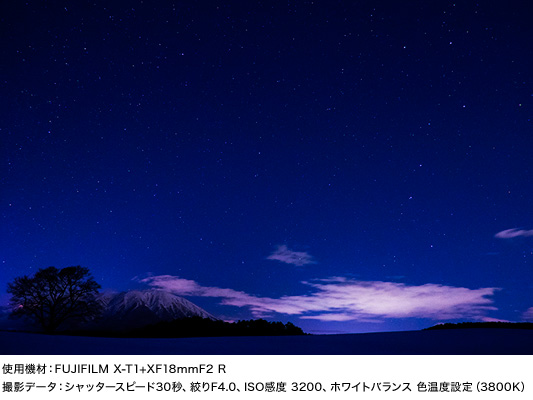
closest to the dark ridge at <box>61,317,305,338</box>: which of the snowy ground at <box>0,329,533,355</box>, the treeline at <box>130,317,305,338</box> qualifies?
the treeline at <box>130,317,305,338</box>

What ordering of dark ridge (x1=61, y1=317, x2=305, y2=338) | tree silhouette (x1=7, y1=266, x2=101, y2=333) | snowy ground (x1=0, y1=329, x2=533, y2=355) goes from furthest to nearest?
tree silhouette (x1=7, y1=266, x2=101, y2=333)
dark ridge (x1=61, y1=317, x2=305, y2=338)
snowy ground (x1=0, y1=329, x2=533, y2=355)

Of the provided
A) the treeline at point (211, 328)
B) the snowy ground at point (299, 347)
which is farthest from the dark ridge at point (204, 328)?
the snowy ground at point (299, 347)

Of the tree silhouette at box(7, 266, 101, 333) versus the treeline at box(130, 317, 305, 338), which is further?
the tree silhouette at box(7, 266, 101, 333)

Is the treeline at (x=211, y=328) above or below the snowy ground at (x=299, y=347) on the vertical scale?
below

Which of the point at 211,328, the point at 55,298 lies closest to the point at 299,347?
the point at 211,328

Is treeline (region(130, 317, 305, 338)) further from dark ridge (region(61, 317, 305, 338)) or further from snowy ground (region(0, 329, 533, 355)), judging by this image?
snowy ground (region(0, 329, 533, 355))

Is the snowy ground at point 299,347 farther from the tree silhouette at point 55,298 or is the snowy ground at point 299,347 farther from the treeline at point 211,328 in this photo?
the tree silhouette at point 55,298

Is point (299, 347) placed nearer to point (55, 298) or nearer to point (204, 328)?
point (204, 328)

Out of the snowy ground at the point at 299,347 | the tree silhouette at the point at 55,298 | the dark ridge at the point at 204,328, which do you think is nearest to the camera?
the snowy ground at the point at 299,347

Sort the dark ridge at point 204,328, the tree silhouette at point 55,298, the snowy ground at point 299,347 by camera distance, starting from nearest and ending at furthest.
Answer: the snowy ground at point 299,347
the dark ridge at point 204,328
the tree silhouette at point 55,298
